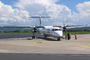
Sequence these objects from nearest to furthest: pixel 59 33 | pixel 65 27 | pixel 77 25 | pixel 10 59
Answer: pixel 10 59, pixel 59 33, pixel 65 27, pixel 77 25

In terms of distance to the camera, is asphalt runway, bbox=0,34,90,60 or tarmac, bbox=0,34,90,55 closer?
asphalt runway, bbox=0,34,90,60

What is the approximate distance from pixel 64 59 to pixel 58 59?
46 cm

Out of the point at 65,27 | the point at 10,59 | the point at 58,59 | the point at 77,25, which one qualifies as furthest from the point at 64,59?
the point at 77,25

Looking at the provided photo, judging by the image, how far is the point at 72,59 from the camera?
885 centimetres

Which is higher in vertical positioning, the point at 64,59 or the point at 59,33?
the point at 59,33

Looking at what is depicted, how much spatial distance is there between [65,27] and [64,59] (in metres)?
26.2

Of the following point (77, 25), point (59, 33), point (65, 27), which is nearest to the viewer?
point (59, 33)

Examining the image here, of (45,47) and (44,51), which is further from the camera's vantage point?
(45,47)

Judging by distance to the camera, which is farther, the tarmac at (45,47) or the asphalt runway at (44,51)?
the tarmac at (45,47)

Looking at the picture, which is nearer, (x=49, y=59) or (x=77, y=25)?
(x=49, y=59)

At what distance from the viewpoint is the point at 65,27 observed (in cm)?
3444

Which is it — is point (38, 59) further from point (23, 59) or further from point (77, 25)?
point (77, 25)

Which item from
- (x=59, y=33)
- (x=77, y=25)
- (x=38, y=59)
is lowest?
(x=38, y=59)

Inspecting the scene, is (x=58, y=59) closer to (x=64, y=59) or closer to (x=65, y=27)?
(x=64, y=59)
